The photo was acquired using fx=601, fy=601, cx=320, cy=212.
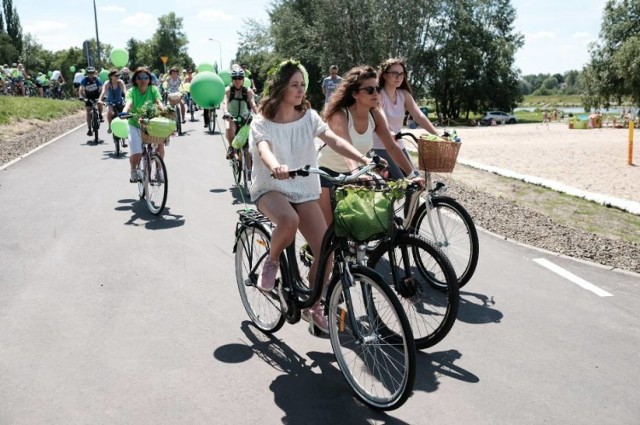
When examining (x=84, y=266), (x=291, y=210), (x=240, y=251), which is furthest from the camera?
(x=84, y=266)

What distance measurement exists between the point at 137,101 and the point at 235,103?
195 cm

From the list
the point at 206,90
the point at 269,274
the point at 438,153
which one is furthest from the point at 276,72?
the point at 206,90

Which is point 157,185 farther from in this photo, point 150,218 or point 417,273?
point 417,273

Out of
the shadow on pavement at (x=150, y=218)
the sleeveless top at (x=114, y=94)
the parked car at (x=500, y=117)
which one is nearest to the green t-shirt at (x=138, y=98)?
the shadow on pavement at (x=150, y=218)

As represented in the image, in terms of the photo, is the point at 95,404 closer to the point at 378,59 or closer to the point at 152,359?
the point at 152,359

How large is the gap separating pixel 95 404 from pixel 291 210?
1.70m

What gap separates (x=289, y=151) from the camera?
417 cm

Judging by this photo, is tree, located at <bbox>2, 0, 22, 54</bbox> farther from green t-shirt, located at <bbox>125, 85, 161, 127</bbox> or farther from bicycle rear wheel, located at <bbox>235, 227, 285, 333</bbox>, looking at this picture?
bicycle rear wheel, located at <bbox>235, 227, 285, 333</bbox>

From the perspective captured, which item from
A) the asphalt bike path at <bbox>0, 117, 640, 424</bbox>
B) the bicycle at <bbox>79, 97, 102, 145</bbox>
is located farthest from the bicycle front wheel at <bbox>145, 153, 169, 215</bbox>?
the bicycle at <bbox>79, 97, 102, 145</bbox>

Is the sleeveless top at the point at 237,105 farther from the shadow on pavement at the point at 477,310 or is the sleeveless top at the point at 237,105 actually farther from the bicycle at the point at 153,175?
the shadow on pavement at the point at 477,310

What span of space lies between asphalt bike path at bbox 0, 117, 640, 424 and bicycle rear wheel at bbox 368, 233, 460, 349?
196mm

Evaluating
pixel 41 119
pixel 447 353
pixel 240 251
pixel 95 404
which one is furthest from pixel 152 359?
pixel 41 119

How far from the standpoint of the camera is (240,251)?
194 inches

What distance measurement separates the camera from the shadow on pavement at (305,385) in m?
3.52
